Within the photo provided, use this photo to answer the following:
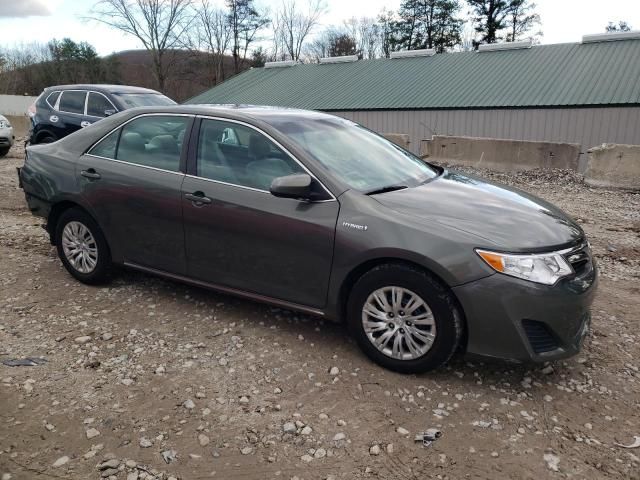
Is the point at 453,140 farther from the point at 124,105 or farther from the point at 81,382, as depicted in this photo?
the point at 81,382

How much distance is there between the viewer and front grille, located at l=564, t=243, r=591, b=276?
318 cm

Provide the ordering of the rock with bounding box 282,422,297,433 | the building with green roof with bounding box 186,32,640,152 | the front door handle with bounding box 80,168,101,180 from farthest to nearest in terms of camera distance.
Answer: the building with green roof with bounding box 186,32,640,152, the front door handle with bounding box 80,168,101,180, the rock with bounding box 282,422,297,433

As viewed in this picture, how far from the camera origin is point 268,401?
10.3 feet

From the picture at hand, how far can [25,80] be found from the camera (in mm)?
50156

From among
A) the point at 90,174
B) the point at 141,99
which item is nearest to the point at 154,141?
the point at 90,174

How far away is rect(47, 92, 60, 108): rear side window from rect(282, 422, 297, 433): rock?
9557mm

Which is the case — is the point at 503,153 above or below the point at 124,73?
below

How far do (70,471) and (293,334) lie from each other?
69.6 inches

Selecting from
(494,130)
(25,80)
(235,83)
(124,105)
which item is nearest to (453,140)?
(124,105)

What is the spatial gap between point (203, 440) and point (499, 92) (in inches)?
1002

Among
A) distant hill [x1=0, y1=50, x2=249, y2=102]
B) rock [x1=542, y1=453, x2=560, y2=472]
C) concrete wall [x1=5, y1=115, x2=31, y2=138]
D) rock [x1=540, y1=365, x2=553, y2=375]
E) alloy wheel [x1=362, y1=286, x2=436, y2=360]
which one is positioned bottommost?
rock [x1=542, y1=453, x2=560, y2=472]

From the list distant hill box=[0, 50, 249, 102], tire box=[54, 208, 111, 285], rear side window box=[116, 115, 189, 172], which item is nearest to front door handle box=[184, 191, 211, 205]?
rear side window box=[116, 115, 189, 172]

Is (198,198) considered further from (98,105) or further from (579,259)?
(98,105)

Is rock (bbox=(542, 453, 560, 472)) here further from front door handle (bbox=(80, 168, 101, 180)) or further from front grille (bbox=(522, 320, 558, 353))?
front door handle (bbox=(80, 168, 101, 180))
